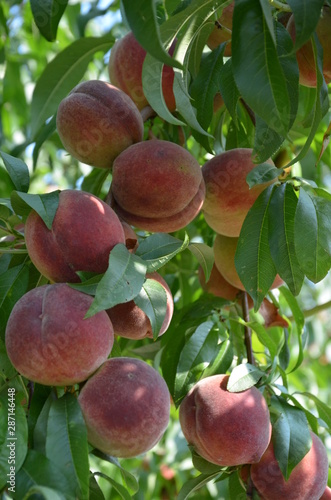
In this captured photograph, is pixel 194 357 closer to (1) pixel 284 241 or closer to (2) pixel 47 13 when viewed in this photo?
(1) pixel 284 241

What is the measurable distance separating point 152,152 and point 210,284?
575 millimetres

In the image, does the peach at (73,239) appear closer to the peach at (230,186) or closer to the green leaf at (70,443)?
the green leaf at (70,443)

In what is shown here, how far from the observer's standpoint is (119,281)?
99 centimetres

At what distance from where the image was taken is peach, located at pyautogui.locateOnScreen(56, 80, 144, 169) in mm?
1346

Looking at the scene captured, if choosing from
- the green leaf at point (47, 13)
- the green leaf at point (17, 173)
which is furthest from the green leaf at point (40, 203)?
the green leaf at point (47, 13)

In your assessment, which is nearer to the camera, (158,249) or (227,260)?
(158,249)

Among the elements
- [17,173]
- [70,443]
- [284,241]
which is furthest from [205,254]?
[70,443]

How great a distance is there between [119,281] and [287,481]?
0.56 m

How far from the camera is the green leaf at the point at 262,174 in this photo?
1.33 metres

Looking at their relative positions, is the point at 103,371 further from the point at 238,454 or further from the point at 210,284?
the point at 210,284

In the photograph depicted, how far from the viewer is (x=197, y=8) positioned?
1.20 metres

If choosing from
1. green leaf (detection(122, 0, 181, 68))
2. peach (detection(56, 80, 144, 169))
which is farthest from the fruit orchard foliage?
peach (detection(56, 80, 144, 169))

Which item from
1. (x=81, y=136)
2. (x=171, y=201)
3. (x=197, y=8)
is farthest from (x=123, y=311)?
(x=197, y=8)

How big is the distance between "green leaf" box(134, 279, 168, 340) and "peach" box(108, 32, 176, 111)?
65 cm
